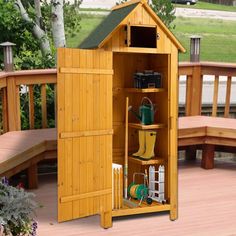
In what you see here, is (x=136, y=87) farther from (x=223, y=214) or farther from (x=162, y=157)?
(x=223, y=214)

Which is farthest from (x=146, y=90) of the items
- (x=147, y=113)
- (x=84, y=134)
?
(x=84, y=134)

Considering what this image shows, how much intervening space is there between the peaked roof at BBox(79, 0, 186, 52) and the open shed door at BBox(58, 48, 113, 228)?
0.50ft

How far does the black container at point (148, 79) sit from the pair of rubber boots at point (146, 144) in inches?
17.7

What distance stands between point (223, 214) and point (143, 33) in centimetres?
182

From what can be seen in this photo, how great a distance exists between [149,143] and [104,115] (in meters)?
0.67

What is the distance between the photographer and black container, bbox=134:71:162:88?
4121 millimetres

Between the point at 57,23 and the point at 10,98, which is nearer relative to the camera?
the point at 10,98

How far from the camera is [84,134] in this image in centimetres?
374

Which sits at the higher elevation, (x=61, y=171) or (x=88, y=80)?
(x=88, y=80)

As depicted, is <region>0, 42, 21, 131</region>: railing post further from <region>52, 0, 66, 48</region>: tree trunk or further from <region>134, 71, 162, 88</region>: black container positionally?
<region>52, 0, 66, 48</region>: tree trunk

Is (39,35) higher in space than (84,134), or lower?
higher

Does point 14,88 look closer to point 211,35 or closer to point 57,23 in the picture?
point 57,23

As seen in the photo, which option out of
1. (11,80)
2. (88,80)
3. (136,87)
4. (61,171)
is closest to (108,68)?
(88,80)

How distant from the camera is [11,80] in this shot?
533cm
